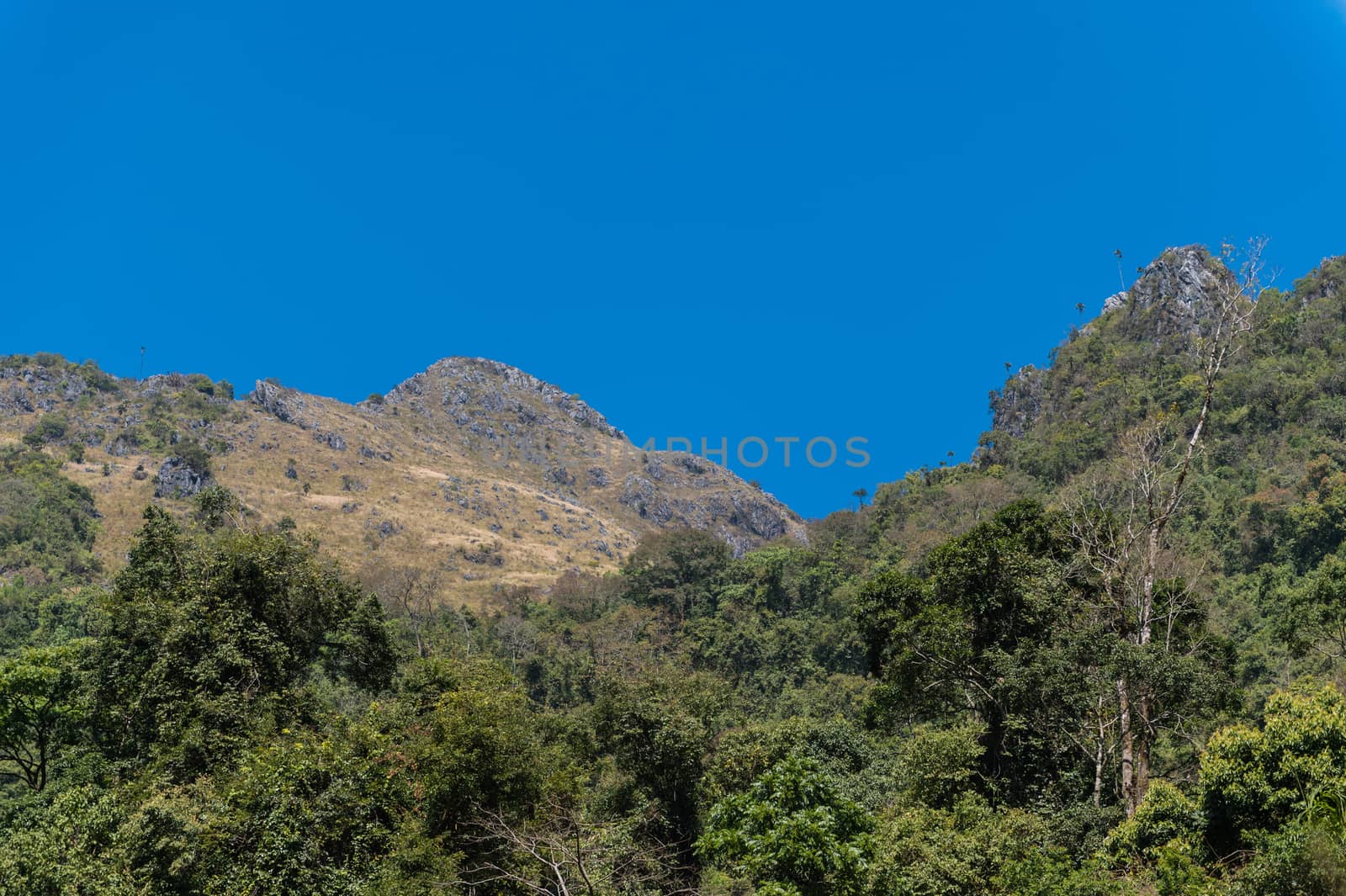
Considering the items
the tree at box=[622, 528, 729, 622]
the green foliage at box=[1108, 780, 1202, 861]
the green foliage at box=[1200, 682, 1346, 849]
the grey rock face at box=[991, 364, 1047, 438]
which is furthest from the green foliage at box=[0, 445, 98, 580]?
the grey rock face at box=[991, 364, 1047, 438]

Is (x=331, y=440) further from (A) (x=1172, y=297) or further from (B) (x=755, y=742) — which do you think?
(B) (x=755, y=742)

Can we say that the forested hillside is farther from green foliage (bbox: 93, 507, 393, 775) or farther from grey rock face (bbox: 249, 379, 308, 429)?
grey rock face (bbox: 249, 379, 308, 429)

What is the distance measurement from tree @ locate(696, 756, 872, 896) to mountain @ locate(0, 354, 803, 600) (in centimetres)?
5144

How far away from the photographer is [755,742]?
27.7 m

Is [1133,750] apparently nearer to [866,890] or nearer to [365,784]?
[866,890]

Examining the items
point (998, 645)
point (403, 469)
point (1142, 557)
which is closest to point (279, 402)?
point (403, 469)

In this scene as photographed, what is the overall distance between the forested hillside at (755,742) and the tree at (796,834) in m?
0.05

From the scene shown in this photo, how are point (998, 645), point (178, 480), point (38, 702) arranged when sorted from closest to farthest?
point (998, 645) < point (38, 702) < point (178, 480)

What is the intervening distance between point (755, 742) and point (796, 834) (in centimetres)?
1781

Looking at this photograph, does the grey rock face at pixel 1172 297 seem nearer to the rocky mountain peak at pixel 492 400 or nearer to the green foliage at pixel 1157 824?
the green foliage at pixel 1157 824

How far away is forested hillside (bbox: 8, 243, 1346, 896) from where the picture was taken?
1316 cm

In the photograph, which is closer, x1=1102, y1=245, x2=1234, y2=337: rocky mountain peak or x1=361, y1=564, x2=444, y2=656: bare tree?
x1=361, y1=564, x2=444, y2=656: bare tree

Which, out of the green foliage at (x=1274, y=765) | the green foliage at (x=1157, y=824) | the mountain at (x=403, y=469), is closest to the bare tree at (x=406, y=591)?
the mountain at (x=403, y=469)

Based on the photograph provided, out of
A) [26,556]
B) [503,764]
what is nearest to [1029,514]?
[503,764]
